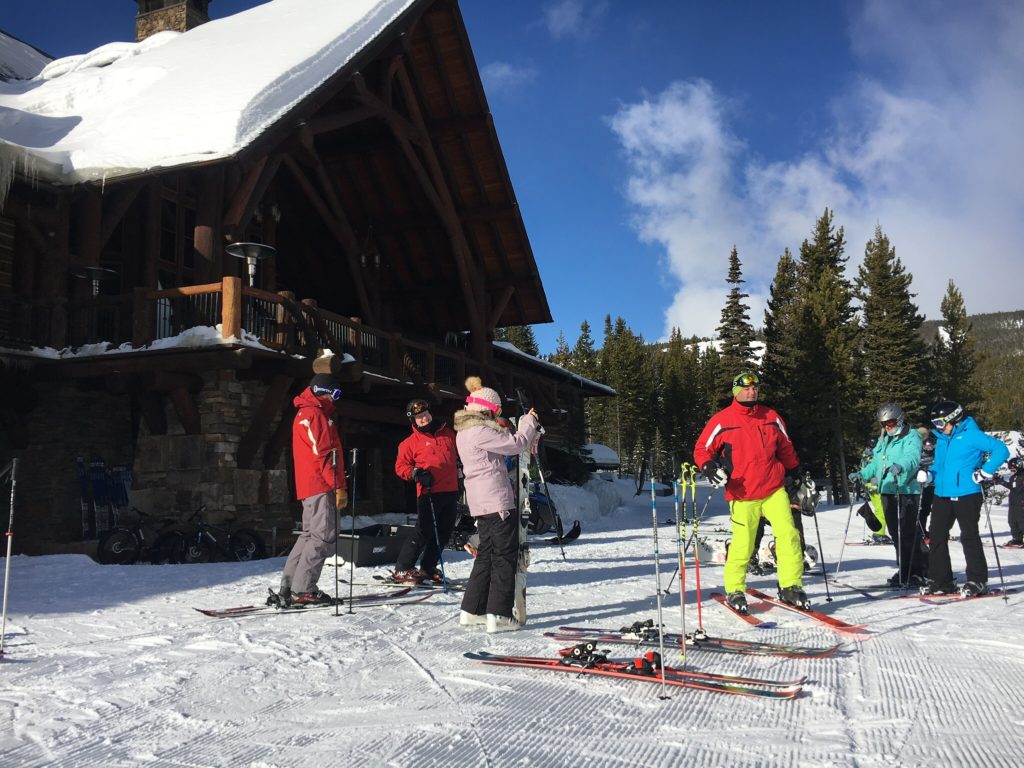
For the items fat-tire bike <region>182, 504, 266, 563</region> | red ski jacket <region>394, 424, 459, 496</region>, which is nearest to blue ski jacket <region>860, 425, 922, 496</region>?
red ski jacket <region>394, 424, 459, 496</region>

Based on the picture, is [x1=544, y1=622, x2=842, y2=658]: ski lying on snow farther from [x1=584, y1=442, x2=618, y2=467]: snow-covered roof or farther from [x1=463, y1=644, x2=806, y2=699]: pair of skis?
[x1=584, y1=442, x2=618, y2=467]: snow-covered roof

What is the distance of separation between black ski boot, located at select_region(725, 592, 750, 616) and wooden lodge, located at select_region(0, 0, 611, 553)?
12.3ft

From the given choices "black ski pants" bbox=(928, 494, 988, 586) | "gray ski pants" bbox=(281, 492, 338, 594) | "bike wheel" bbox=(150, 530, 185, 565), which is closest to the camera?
"gray ski pants" bbox=(281, 492, 338, 594)

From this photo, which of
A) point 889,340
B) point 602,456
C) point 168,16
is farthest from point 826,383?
point 168,16

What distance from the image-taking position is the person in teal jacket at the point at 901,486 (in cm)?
750

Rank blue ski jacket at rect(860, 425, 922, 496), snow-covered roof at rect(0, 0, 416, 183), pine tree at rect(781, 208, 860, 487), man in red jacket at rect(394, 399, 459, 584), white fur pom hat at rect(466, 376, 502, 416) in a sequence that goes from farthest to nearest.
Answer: pine tree at rect(781, 208, 860, 487) < snow-covered roof at rect(0, 0, 416, 183) < blue ski jacket at rect(860, 425, 922, 496) < man in red jacket at rect(394, 399, 459, 584) < white fur pom hat at rect(466, 376, 502, 416)

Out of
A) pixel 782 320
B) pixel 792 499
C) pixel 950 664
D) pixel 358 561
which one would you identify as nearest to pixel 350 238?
pixel 358 561

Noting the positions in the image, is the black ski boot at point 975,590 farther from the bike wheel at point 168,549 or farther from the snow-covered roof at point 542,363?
the snow-covered roof at point 542,363

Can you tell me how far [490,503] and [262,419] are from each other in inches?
295

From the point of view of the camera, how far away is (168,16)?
71.6ft

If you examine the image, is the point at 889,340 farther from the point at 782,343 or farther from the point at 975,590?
the point at 975,590

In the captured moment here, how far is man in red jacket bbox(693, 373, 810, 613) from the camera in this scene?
5742 mm

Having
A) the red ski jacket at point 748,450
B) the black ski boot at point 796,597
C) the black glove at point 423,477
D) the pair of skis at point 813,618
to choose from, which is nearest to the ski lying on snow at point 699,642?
the pair of skis at point 813,618

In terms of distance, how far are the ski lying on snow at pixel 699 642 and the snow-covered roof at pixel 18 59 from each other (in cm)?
1852
